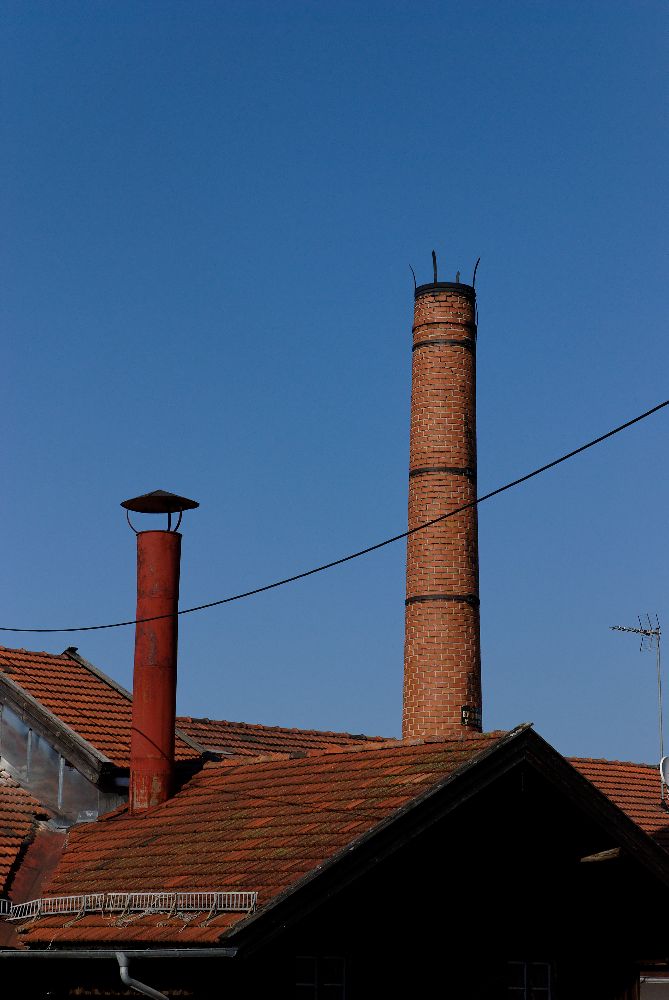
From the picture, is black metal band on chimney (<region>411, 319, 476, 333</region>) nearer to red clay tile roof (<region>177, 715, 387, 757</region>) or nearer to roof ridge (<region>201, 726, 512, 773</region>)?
red clay tile roof (<region>177, 715, 387, 757</region>)

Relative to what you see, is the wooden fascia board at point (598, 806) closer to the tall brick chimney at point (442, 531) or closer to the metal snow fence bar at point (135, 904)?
the metal snow fence bar at point (135, 904)

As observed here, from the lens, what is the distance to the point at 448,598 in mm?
24297

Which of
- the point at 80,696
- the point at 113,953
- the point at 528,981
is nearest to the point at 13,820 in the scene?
the point at 80,696

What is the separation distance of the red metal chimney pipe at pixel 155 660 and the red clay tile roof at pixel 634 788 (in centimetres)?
826

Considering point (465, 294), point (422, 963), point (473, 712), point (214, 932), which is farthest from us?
point (465, 294)

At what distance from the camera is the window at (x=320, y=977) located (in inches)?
485

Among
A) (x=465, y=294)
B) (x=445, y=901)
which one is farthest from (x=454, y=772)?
(x=465, y=294)

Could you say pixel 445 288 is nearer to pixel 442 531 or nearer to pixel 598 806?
pixel 442 531

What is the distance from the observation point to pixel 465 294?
26.0m

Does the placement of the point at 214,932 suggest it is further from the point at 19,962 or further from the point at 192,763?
Result: the point at 192,763

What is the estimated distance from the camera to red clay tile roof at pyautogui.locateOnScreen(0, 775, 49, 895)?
15.3m

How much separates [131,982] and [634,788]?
13.2 m

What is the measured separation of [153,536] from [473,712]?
8.67m

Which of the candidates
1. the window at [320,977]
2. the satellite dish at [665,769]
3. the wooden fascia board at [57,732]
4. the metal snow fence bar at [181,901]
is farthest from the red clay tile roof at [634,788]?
the metal snow fence bar at [181,901]
